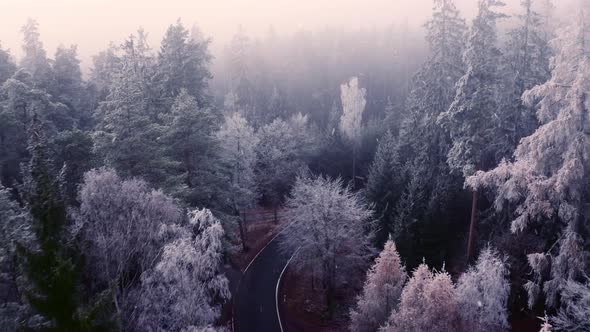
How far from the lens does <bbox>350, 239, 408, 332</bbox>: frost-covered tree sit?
771 inches

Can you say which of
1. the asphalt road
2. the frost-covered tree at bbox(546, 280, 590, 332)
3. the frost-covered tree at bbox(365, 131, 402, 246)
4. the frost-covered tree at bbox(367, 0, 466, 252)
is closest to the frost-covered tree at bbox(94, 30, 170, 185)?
the asphalt road

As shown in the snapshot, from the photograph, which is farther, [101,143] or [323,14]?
[323,14]

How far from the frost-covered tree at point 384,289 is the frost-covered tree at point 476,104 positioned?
837 centimetres

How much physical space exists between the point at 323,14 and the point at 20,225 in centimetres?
17059

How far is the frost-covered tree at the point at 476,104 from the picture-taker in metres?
26.2

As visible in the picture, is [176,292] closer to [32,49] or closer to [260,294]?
[260,294]

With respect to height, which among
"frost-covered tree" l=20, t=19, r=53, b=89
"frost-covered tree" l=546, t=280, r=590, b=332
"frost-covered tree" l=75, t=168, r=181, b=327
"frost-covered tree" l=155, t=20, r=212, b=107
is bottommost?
"frost-covered tree" l=546, t=280, r=590, b=332

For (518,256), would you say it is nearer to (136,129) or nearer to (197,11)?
(136,129)

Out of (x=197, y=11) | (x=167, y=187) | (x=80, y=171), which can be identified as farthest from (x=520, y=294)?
(x=197, y=11)

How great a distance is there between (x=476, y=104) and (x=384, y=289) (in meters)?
12.7

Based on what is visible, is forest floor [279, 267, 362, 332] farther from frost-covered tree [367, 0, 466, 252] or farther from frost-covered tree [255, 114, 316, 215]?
frost-covered tree [255, 114, 316, 215]

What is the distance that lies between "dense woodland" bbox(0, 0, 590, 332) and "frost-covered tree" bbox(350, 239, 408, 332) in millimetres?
78

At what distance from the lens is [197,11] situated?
6368 inches

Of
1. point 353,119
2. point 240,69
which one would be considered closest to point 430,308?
point 353,119
